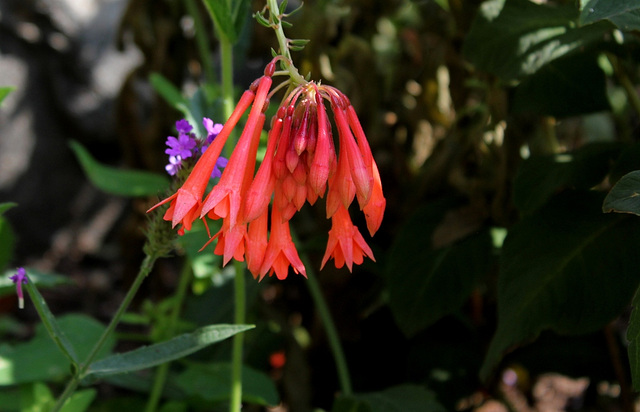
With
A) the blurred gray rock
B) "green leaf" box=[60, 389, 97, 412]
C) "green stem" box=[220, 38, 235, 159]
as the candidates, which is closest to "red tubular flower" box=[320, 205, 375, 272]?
"green stem" box=[220, 38, 235, 159]

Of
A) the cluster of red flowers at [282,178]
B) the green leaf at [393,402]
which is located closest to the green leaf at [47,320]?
the cluster of red flowers at [282,178]

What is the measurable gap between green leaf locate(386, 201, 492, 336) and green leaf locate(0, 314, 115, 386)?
61 cm

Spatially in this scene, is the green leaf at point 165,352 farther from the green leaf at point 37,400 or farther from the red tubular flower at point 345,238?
the green leaf at point 37,400

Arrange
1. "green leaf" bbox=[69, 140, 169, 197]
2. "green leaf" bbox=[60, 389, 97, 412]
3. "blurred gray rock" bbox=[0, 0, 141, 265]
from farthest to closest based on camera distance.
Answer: "blurred gray rock" bbox=[0, 0, 141, 265] < "green leaf" bbox=[69, 140, 169, 197] < "green leaf" bbox=[60, 389, 97, 412]

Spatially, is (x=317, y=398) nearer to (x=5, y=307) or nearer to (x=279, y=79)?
(x=279, y=79)

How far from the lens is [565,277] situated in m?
1.07

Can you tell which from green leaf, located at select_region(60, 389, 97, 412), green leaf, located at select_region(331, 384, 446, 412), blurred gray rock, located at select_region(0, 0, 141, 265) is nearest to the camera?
green leaf, located at select_region(60, 389, 97, 412)

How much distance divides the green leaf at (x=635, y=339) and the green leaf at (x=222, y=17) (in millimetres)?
656

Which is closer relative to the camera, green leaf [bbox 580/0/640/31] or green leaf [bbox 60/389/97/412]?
green leaf [bbox 580/0/640/31]

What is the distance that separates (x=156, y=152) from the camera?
2.02m

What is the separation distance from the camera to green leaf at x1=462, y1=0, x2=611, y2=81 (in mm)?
1098

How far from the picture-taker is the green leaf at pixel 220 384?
126cm

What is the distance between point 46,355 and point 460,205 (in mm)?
963

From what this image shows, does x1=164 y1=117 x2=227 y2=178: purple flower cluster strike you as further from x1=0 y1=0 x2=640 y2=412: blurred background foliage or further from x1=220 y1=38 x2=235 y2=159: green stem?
x1=0 y1=0 x2=640 y2=412: blurred background foliage
